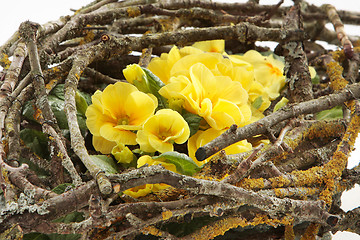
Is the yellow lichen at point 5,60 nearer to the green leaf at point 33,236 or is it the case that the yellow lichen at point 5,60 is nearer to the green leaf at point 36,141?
the green leaf at point 36,141

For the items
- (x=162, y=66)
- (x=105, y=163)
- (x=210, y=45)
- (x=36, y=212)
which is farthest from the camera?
(x=210, y=45)

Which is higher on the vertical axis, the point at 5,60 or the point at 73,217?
the point at 5,60

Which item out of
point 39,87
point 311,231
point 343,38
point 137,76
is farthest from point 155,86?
point 343,38

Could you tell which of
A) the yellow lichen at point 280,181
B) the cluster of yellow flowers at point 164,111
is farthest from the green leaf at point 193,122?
the yellow lichen at point 280,181

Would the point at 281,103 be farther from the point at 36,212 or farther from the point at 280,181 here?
the point at 36,212

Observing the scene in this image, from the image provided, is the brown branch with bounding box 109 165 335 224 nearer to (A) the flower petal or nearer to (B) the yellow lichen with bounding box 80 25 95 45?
(A) the flower petal

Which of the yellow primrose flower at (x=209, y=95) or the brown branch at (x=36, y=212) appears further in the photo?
the yellow primrose flower at (x=209, y=95)

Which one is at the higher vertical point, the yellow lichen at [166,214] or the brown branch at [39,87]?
the brown branch at [39,87]

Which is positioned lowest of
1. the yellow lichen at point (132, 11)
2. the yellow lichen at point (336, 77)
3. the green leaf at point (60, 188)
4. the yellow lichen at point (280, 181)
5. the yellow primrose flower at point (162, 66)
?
the yellow lichen at point (280, 181)
